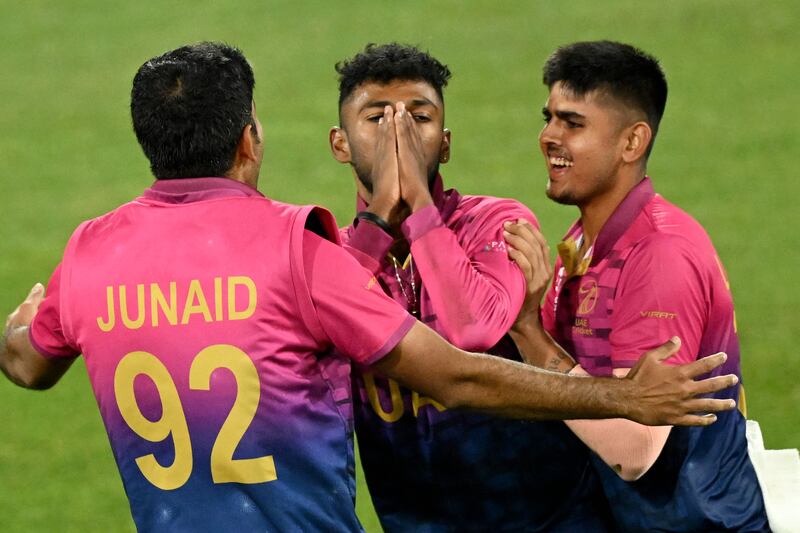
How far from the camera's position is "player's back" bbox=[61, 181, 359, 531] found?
4.16 metres

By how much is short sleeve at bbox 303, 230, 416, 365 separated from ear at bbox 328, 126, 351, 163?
136 cm

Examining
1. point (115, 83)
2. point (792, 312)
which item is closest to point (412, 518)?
point (792, 312)

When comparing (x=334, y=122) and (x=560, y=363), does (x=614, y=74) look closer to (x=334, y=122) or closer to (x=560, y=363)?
(x=560, y=363)

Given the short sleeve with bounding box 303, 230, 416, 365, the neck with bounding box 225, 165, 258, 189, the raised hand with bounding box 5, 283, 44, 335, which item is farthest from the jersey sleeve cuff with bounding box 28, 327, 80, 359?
the short sleeve with bounding box 303, 230, 416, 365

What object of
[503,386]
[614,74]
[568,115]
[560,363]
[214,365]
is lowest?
[560,363]

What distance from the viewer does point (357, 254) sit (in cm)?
478

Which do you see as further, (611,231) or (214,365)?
(611,231)

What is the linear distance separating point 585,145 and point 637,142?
188 millimetres

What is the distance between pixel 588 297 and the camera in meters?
5.15

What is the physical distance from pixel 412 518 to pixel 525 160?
9.21 m

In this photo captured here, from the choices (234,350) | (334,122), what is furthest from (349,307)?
(334,122)

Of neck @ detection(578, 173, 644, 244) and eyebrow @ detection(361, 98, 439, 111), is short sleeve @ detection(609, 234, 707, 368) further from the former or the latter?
eyebrow @ detection(361, 98, 439, 111)

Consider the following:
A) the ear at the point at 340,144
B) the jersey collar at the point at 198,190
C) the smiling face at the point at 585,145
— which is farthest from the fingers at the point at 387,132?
the jersey collar at the point at 198,190

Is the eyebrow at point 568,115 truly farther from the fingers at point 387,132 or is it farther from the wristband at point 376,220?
the wristband at point 376,220
